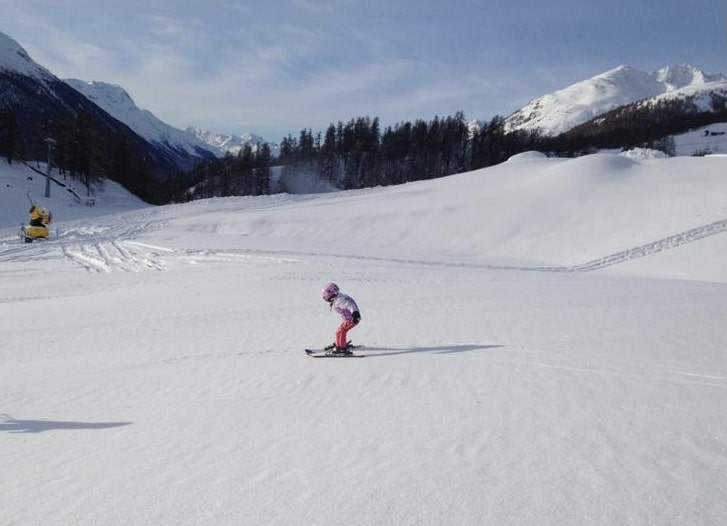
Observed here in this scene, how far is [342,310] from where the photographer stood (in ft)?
27.2

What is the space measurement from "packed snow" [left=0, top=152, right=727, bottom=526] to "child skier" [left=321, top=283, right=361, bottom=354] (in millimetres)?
434

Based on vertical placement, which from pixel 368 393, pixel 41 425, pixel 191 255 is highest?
pixel 191 255

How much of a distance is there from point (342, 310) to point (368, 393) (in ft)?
6.94

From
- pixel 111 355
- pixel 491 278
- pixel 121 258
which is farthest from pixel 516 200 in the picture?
pixel 111 355

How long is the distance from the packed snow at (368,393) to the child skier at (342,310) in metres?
0.43

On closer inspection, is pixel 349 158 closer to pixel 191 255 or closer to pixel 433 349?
pixel 191 255

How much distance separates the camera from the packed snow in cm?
380

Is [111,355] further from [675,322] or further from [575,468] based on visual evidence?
[675,322]

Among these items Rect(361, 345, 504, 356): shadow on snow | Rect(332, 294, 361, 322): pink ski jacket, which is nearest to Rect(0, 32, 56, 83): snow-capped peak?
Rect(332, 294, 361, 322): pink ski jacket

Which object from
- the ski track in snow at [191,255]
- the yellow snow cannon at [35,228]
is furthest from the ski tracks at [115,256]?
the yellow snow cannon at [35,228]

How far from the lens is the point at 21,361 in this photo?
9203 millimetres

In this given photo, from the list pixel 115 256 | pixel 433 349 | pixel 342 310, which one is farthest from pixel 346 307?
pixel 115 256

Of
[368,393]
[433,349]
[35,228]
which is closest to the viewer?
[368,393]

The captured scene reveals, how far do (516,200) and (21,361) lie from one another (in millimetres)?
28072
